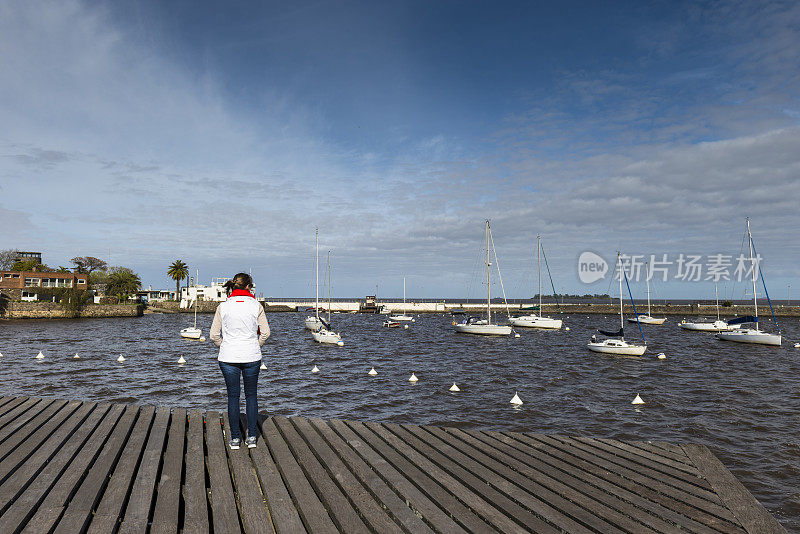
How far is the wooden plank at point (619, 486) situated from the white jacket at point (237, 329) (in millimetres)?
4589

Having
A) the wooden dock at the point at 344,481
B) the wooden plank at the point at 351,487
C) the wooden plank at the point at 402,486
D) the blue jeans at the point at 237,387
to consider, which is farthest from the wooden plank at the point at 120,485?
the wooden plank at the point at 402,486

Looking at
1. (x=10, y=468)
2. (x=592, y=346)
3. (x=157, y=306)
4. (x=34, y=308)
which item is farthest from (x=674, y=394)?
(x=157, y=306)

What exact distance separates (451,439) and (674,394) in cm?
1956

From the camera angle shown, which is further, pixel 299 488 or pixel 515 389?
pixel 515 389

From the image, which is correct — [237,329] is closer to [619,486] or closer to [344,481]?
[344,481]

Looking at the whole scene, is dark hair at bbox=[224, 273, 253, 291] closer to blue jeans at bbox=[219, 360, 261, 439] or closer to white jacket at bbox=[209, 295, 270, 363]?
white jacket at bbox=[209, 295, 270, 363]

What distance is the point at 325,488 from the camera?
5.39 metres

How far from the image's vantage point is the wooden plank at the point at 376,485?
4.66 m

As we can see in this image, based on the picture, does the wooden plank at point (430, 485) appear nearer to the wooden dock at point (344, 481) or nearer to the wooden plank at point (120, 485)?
the wooden dock at point (344, 481)

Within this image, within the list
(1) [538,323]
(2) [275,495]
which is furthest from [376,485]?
(1) [538,323]

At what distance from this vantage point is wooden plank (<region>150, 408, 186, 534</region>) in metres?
4.52

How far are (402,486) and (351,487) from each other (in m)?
0.61

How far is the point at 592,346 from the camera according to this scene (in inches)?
1614

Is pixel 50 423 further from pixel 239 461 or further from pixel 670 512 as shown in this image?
pixel 670 512
